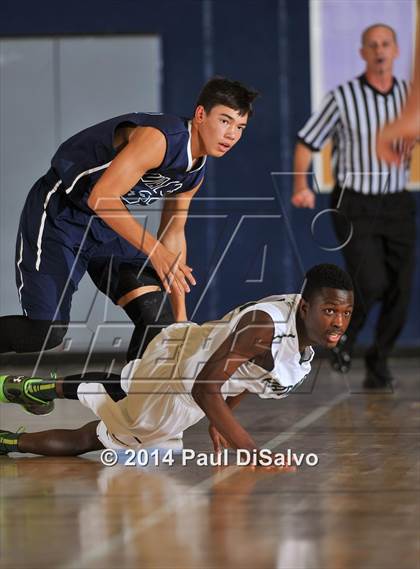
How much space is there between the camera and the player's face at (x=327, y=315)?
12.8 ft

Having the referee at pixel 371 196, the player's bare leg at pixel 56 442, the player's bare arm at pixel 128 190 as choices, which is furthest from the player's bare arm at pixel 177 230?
the referee at pixel 371 196

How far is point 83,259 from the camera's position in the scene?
455 cm

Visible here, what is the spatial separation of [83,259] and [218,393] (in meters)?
0.98

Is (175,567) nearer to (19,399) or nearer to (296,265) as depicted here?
(19,399)

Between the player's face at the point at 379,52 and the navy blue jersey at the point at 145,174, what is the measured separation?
2.82 metres

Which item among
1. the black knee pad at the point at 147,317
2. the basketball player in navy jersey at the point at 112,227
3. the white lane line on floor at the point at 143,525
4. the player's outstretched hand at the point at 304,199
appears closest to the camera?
the white lane line on floor at the point at 143,525

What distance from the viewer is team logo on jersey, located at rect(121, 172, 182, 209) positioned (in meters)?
4.29

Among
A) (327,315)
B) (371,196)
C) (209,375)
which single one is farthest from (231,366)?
(371,196)

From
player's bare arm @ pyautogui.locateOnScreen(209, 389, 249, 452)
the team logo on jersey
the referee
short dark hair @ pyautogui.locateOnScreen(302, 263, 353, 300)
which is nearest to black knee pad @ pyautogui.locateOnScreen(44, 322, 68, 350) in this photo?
the team logo on jersey

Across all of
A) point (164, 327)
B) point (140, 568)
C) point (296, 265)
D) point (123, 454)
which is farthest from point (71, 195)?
point (296, 265)

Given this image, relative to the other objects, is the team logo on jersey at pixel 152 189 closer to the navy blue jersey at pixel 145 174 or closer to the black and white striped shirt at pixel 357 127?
the navy blue jersey at pixel 145 174

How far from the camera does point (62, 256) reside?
451cm

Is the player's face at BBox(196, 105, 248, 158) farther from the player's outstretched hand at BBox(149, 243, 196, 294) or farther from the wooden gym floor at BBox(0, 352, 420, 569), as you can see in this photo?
the wooden gym floor at BBox(0, 352, 420, 569)

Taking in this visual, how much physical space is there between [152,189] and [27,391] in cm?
83
